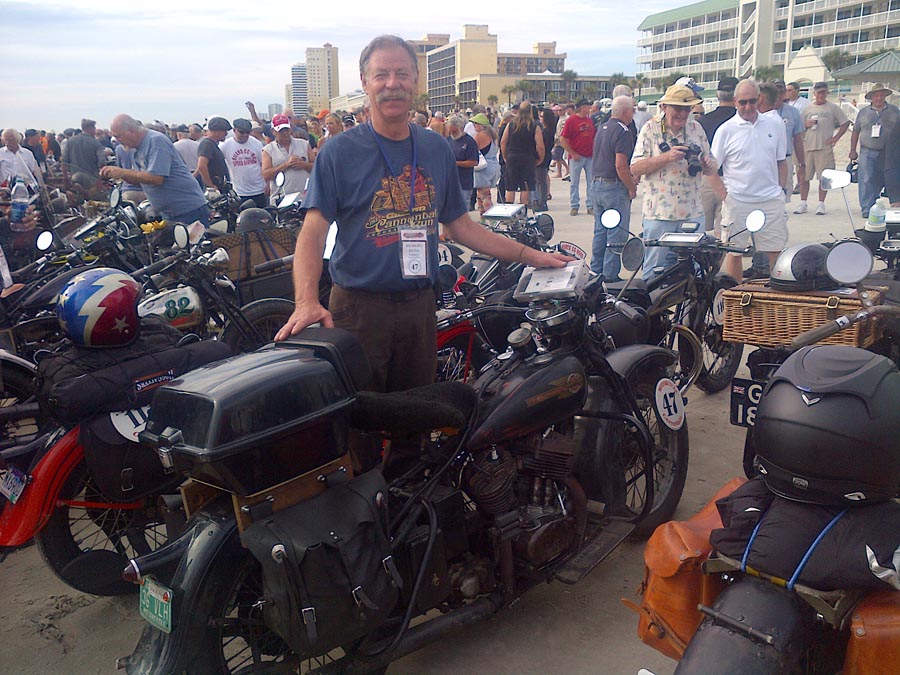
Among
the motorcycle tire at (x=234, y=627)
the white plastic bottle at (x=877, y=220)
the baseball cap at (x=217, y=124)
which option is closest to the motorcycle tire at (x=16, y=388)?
the motorcycle tire at (x=234, y=627)

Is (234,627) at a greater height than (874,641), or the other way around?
(874,641)

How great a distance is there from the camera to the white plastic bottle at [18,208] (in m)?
7.29

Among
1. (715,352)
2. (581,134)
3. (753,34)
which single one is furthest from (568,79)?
(715,352)

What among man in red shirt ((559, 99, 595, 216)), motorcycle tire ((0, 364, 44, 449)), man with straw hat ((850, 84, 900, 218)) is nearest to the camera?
motorcycle tire ((0, 364, 44, 449))

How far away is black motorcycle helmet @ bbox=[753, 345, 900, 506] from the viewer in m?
1.79

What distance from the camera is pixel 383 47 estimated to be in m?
2.84

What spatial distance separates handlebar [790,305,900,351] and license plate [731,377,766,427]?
1.60 ft

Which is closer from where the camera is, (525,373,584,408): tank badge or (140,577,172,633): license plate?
(140,577,172,633): license plate

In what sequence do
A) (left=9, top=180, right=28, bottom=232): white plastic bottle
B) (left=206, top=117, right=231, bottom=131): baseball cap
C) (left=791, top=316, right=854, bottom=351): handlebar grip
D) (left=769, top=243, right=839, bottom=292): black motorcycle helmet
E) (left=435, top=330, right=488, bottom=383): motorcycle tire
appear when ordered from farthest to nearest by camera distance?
(left=206, top=117, right=231, bottom=131): baseball cap < (left=9, top=180, right=28, bottom=232): white plastic bottle < (left=435, top=330, right=488, bottom=383): motorcycle tire < (left=769, top=243, right=839, bottom=292): black motorcycle helmet < (left=791, top=316, right=854, bottom=351): handlebar grip

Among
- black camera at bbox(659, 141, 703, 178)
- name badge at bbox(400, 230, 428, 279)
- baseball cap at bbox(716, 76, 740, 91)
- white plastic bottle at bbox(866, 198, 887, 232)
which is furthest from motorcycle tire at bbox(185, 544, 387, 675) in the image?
baseball cap at bbox(716, 76, 740, 91)

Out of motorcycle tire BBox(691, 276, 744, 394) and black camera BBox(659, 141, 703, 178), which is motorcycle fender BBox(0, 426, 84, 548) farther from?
black camera BBox(659, 141, 703, 178)

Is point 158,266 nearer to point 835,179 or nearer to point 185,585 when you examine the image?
point 185,585

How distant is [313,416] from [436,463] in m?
0.59

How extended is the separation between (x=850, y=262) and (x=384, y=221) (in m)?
1.80
